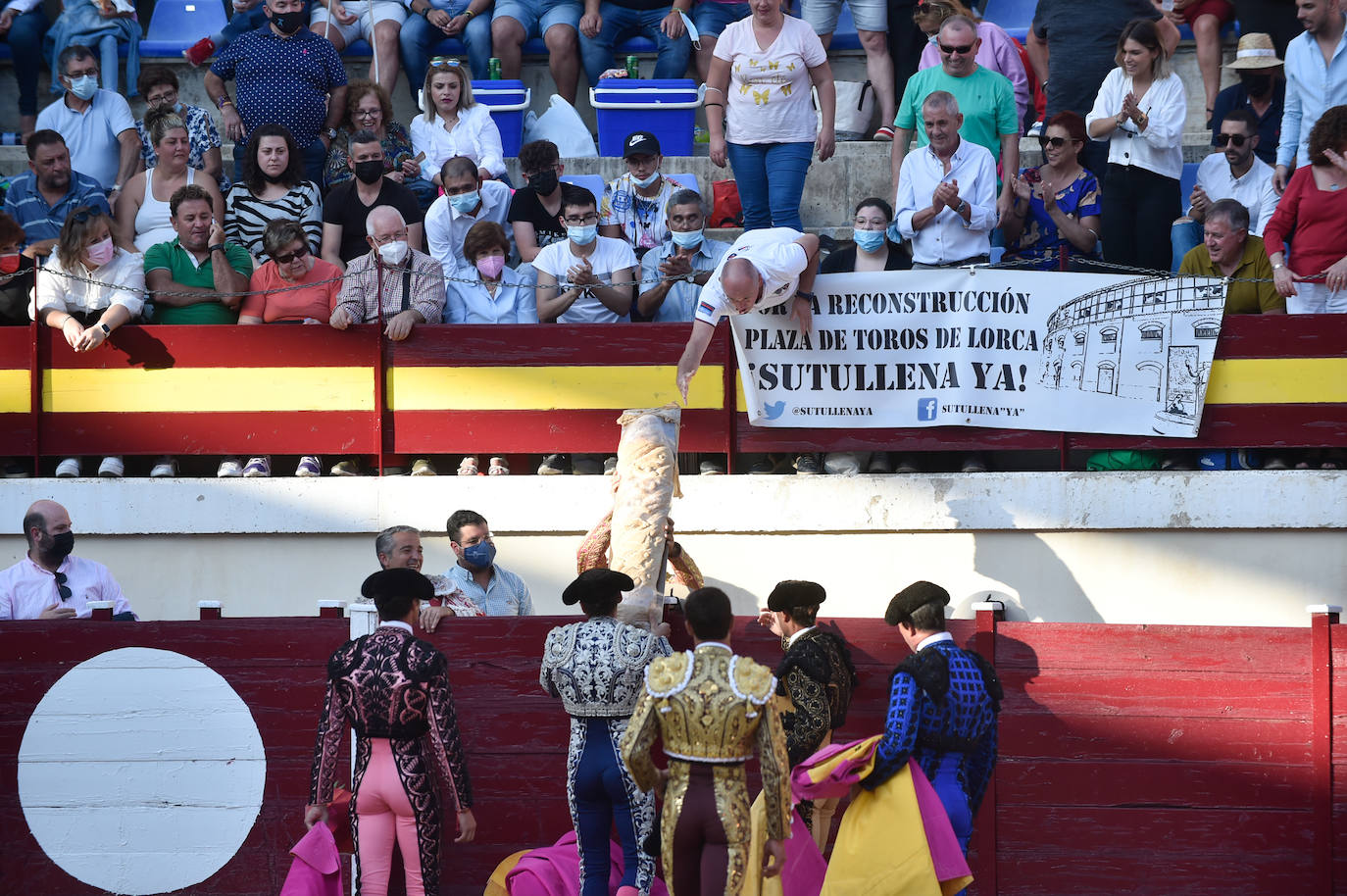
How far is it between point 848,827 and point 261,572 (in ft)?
12.2

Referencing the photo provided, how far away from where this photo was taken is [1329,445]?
8.04 meters

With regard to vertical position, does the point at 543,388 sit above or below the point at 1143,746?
above

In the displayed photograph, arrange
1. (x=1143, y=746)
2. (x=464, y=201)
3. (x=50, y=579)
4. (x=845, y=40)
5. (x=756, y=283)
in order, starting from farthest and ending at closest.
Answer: (x=845, y=40)
(x=464, y=201)
(x=756, y=283)
(x=50, y=579)
(x=1143, y=746)

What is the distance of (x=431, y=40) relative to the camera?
1158cm

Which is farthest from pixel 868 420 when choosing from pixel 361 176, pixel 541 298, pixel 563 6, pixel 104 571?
pixel 563 6

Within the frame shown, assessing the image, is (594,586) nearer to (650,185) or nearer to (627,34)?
(650,185)

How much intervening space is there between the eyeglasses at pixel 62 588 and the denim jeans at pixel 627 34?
18.0 feet

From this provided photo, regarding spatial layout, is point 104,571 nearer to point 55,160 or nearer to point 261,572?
point 261,572

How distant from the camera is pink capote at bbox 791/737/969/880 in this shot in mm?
5836

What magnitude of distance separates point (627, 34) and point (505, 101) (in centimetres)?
98

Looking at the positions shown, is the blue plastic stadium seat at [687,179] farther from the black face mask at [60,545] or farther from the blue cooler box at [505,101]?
the black face mask at [60,545]

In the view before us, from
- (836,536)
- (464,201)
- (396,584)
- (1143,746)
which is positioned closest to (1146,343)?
(836,536)

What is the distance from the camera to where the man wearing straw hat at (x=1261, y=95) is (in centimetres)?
957

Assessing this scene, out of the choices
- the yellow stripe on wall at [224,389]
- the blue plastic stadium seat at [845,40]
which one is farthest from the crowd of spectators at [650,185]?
the blue plastic stadium seat at [845,40]
